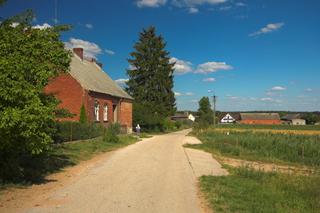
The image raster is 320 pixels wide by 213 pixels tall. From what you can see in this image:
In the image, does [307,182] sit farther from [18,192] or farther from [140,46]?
[140,46]

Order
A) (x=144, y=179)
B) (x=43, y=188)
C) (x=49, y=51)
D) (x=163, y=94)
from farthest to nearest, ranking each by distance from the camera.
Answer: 1. (x=163, y=94)
2. (x=144, y=179)
3. (x=49, y=51)
4. (x=43, y=188)

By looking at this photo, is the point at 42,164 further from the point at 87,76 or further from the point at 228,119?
the point at 228,119

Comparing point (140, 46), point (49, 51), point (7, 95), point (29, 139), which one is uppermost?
point (140, 46)

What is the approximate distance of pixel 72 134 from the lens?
26.8 meters

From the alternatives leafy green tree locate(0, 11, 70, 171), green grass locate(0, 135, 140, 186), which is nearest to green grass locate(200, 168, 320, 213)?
leafy green tree locate(0, 11, 70, 171)

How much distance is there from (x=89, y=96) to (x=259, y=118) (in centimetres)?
12233

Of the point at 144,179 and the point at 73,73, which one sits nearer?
the point at 144,179

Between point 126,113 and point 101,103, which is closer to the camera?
point 101,103

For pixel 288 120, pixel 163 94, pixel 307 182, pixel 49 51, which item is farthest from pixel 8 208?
pixel 288 120

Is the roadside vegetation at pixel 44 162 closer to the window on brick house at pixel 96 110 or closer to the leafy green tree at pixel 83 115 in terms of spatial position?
the leafy green tree at pixel 83 115

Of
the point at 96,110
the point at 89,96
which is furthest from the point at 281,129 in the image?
the point at 89,96

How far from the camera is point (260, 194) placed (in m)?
10.4

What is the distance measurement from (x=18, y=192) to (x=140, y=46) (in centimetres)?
5257

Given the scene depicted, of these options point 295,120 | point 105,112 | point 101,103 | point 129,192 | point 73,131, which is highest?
point 295,120
